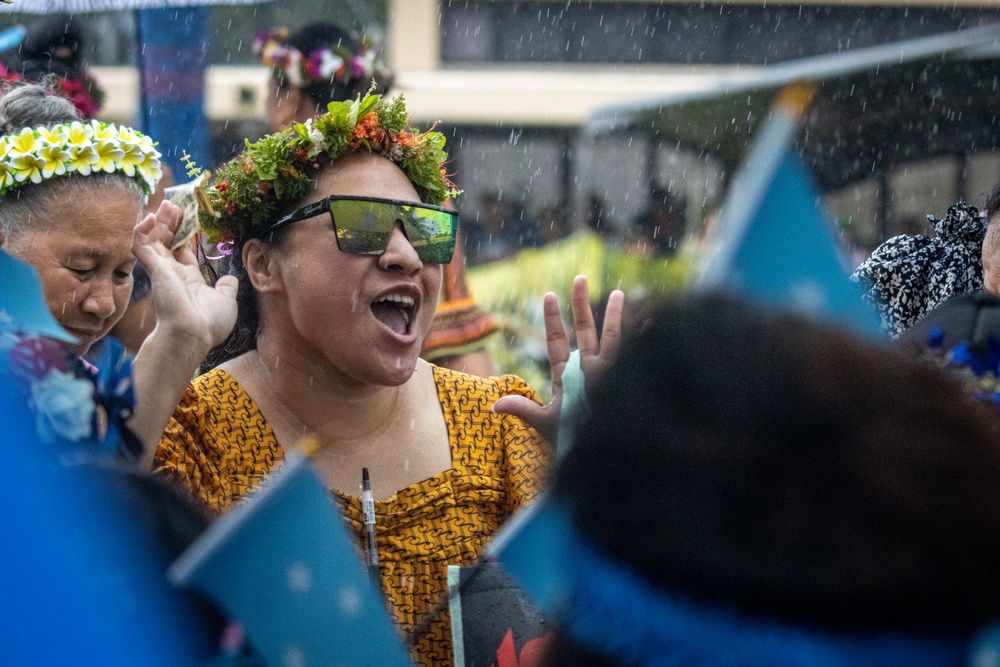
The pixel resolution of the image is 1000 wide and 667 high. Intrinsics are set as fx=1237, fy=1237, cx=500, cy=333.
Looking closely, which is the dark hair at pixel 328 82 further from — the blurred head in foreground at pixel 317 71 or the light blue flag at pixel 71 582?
the light blue flag at pixel 71 582

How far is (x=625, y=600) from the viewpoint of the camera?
933 millimetres

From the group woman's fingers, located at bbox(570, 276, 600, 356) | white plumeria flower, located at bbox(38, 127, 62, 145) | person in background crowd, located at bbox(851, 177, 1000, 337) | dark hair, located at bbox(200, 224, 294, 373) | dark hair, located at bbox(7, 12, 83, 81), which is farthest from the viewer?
dark hair, located at bbox(7, 12, 83, 81)

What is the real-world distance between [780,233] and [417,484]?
5.56ft

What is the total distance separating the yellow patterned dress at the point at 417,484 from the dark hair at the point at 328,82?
237 cm

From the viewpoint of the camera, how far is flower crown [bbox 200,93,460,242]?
9.78 ft

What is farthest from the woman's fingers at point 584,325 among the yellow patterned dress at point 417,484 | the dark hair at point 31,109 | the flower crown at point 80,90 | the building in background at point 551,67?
the building in background at point 551,67

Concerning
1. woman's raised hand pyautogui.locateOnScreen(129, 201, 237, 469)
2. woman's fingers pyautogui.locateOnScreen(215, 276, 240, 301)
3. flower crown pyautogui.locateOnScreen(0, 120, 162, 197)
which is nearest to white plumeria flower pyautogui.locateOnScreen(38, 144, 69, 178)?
flower crown pyautogui.locateOnScreen(0, 120, 162, 197)

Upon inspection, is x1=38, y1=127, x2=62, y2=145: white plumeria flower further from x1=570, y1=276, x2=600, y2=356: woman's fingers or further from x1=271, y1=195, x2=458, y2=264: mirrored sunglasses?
x1=570, y1=276, x2=600, y2=356: woman's fingers

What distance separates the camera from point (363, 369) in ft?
9.36

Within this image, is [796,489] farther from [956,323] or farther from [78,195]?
[78,195]

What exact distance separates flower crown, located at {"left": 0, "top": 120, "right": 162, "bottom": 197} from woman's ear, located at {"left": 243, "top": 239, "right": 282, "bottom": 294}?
1.73ft

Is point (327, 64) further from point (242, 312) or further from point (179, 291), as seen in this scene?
point (179, 291)

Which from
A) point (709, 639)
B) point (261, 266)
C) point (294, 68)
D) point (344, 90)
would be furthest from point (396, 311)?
point (294, 68)

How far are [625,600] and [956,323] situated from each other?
1.37 meters
